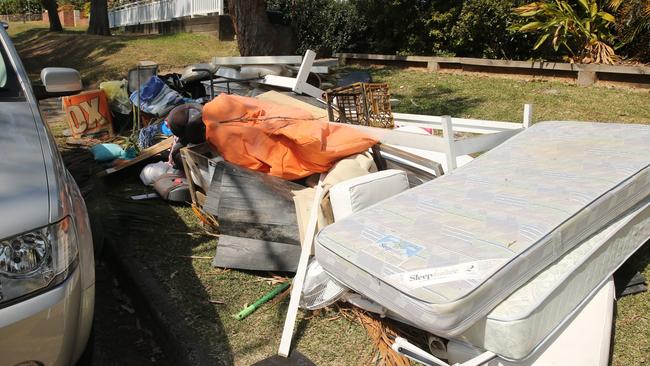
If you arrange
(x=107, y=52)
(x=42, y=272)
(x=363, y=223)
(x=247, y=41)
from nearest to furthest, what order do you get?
(x=42, y=272) → (x=363, y=223) → (x=247, y=41) → (x=107, y=52)

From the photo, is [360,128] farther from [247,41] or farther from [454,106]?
[247,41]

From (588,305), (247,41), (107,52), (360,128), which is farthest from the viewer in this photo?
(107,52)

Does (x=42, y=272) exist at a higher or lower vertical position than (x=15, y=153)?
lower

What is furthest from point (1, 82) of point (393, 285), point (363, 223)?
point (393, 285)

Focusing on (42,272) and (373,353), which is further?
(373,353)

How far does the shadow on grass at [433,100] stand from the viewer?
7.16m

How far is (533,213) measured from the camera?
2.37 metres

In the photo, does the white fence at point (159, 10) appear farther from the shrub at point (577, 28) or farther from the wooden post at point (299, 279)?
the wooden post at point (299, 279)

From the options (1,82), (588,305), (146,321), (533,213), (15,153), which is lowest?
(146,321)

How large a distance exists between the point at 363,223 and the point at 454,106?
204 inches

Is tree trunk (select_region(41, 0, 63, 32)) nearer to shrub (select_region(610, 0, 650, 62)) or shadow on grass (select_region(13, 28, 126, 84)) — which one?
shadow on grass (select_region(13, 28, 126, 84))

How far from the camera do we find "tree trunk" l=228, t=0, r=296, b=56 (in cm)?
766

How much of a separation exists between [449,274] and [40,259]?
1.59m

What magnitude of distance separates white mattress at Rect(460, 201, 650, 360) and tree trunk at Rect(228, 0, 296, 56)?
6.33 m
